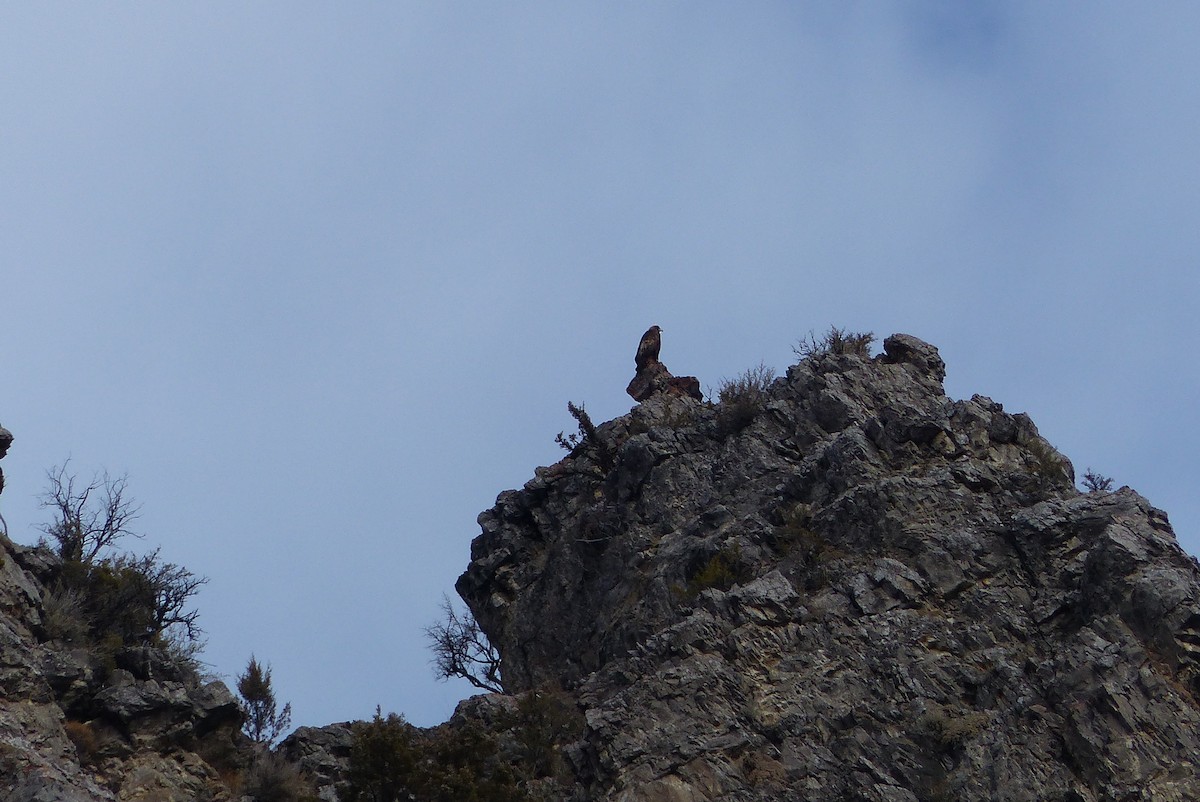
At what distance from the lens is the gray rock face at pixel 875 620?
2245 centimetres

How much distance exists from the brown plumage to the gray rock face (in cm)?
1086

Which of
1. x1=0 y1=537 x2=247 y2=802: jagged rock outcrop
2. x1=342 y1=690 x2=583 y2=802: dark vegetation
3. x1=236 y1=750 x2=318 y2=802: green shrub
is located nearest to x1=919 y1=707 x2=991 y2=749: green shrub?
x1=342 y1=690 x2=583 y2=802: dark vegetation

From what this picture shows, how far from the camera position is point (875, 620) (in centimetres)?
2653

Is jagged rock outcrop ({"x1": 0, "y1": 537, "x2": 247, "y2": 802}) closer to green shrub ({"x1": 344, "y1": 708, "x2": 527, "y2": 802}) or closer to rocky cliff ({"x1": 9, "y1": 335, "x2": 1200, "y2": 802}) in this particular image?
rocky cliff ({"x1": 9, "y1": 335, "x2": 1200, "y2": 802})

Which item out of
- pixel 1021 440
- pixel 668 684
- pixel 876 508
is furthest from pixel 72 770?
pixel 1021 440

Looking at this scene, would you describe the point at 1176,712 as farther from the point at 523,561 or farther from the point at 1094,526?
the point at 523,561

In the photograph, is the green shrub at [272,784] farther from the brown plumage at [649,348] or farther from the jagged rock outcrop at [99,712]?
the brown plumage at [649,348]

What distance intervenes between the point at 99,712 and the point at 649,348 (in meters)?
29.6

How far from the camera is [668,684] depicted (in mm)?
26016

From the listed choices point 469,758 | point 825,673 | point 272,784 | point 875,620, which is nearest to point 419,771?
point 469,758

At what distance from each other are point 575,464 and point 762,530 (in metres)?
13.2

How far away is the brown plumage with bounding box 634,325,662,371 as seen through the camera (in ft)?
160

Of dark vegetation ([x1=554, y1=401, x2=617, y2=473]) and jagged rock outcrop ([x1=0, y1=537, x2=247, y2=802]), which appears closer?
jagged rock outcrop ([x1=0, y1=537, x2=247, y2=802])

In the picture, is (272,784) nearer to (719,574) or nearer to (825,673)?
(719,574)
